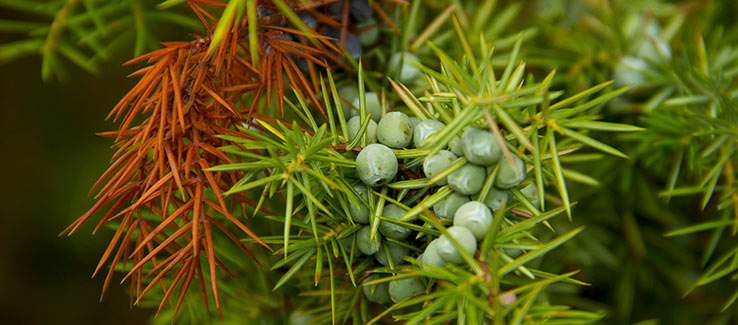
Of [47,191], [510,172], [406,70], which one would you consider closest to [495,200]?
[510,172]

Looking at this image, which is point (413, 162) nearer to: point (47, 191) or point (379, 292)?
point (379, 292)

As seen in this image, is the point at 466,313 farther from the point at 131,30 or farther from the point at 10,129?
the point at 10,129

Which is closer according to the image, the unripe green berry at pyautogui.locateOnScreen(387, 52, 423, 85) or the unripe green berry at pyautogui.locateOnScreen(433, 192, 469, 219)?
the unripe green berry at pyautogui.locateOnScreen(433, 192, 469, 219)

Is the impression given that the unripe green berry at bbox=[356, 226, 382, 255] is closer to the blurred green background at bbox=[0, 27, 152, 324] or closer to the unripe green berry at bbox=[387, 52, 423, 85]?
the unripe green berry at bbox=[387, 52, 423, 85]

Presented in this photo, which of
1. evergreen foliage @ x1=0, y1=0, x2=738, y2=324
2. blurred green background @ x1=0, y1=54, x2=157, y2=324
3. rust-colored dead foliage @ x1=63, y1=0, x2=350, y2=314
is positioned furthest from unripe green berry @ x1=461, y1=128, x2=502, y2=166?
blurred green background @ x1=0, y1=54, x2=157, y2=324

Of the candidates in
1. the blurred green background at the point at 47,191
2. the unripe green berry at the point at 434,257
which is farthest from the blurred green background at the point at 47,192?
the unripe green berry at the point at 434,257
